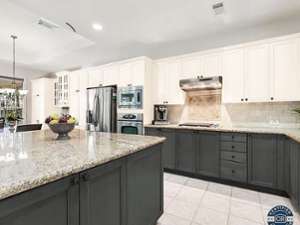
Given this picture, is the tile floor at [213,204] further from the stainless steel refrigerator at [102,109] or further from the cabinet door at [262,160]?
the stainless steel refrigerator at [102,109]

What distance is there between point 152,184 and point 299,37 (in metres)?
3.06

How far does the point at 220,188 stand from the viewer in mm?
2760

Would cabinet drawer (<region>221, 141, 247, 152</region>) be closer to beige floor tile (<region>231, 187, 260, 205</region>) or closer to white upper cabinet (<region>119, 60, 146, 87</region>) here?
beige floor tile (<region>231, 187, 260, 205</region>)

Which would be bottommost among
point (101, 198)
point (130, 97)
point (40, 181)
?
point (101, 198)

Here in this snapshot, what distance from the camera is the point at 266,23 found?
302 cm

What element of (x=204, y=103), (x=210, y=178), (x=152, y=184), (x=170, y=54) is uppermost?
(x=170, y=54)

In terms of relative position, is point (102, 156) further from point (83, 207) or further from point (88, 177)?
point (83, 207)

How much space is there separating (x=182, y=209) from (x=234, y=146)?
4.29 ft

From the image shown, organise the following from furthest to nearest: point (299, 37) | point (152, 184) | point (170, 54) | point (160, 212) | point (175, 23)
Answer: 1. point (170, 54)
2. point (175, 23)
3. point (299, 37)
4. point (160, 212)
5. point (152, 184)

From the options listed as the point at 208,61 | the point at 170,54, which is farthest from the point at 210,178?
the point at 170,54

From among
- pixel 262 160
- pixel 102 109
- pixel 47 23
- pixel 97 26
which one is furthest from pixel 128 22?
pixel 262 160

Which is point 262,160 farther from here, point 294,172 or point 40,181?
point 40,181

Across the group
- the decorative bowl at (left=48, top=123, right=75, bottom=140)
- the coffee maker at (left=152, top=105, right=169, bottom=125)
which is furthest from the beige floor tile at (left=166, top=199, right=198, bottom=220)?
the coffee maker at (left=152, top=105, right=169, bottom=125)

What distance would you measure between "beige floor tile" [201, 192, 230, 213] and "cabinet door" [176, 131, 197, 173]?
0.65 metres
